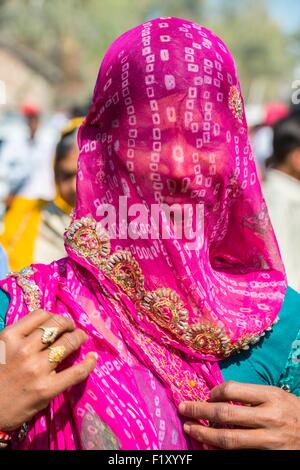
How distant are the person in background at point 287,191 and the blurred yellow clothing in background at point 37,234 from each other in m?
1.13

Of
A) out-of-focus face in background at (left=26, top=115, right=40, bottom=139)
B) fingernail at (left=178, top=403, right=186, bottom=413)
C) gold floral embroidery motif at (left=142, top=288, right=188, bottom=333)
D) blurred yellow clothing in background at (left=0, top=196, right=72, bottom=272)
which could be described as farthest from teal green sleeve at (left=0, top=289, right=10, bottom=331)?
out-of-focus face in background at (left=26, top=115, right=40, bottom=139)

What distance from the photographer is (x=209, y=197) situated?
1.57 m

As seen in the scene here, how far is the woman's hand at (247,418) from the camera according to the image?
1425mm

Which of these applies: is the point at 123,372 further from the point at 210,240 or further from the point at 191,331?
the point at 210,240

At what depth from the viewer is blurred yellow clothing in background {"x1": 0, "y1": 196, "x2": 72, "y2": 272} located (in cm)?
378

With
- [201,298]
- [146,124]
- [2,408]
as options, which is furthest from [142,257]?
[2,408]

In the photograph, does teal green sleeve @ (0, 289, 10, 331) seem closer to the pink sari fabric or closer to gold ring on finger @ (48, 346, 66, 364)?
the pink sari fabric

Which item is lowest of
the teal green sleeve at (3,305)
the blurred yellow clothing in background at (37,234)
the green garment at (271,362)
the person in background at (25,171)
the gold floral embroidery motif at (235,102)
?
the green garment at (271,362)

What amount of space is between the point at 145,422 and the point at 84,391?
0.14 metres

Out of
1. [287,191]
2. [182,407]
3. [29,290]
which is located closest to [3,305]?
[29,290]

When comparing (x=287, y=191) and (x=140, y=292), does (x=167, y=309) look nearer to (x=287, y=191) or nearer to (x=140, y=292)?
(x=140, y=292)

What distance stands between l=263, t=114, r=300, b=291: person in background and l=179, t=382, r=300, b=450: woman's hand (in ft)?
7.18

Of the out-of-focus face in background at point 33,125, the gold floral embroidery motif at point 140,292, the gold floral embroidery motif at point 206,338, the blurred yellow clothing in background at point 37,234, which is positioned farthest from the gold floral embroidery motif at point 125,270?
the out-of-focus face in background at point 33,125

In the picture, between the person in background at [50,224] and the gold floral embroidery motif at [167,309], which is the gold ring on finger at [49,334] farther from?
the person in background at [50,224]
